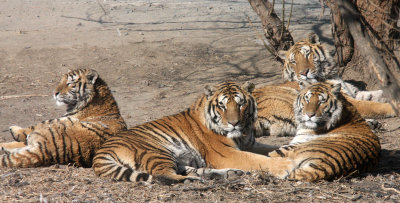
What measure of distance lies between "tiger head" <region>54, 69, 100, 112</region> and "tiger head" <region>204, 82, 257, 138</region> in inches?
53.7

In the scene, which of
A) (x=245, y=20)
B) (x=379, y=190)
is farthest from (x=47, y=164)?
(x=245, y=20)

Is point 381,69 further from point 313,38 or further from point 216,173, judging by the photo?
point 313,38

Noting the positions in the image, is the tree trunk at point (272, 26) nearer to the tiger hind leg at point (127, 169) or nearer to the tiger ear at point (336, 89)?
the tiger ear at point (336, 89)

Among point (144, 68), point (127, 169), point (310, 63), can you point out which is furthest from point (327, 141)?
point (144, 68)

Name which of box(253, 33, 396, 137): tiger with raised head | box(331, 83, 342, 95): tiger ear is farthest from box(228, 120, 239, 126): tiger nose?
box(253, 33, 396, 137): tiger with raised head

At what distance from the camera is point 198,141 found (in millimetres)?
4656

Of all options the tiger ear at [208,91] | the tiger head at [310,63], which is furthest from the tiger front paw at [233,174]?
the tiger head at [310,63]

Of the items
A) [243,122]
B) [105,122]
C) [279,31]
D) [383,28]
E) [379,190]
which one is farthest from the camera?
[279,31]

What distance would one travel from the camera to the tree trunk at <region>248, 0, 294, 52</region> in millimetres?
7570

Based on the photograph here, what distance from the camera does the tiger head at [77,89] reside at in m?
5.37

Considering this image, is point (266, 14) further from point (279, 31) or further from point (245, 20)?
point (245, 20)

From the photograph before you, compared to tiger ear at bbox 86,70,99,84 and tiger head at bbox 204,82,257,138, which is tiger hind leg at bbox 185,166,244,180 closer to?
tiger head at bbox 204,82,257,138

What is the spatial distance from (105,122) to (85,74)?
2.06ft

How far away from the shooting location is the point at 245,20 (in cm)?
1228
